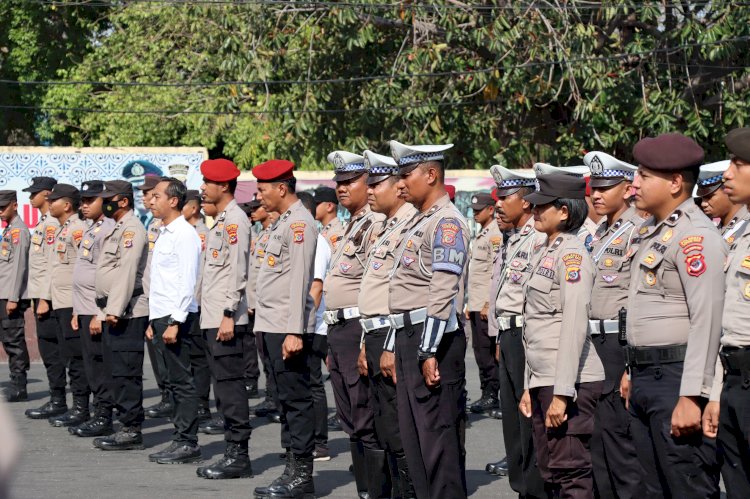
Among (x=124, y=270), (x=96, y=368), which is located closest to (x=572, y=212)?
(x=124, y=270)

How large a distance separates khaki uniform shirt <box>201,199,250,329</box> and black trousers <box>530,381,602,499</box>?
10.0 ft

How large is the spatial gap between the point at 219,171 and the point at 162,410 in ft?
12.0

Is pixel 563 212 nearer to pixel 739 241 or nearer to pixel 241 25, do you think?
pixel 739 241

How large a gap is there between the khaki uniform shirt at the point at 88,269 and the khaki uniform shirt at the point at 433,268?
4.44 m

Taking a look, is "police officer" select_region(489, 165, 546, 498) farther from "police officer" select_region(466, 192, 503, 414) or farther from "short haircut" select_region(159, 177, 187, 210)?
"police officer" select_region(466, 192, 503, 414)

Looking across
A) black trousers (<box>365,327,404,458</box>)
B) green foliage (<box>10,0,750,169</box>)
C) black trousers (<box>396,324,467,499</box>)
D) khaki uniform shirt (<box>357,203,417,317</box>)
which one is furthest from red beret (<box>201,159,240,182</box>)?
green foliage (<box>10,0,750,169</box>)

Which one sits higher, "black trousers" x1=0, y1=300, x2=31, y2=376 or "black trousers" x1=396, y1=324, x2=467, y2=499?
"black trousers" x1=396, y1=324, x2=467, y2=499

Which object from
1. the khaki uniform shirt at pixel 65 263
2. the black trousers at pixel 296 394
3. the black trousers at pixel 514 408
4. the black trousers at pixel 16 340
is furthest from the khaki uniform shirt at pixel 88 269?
the black trousers at pixel 514 408

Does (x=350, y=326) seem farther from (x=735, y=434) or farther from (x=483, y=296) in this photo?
(x=483, y=296)

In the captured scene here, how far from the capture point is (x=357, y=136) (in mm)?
19281

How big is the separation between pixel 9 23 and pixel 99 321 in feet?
74.8

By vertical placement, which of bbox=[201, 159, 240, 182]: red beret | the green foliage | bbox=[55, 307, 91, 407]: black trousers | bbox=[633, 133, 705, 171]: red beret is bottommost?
bbox=[55, 307, 91, 407]: black trousers

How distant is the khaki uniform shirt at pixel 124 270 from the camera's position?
928 cm

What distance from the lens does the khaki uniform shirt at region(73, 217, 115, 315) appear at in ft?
32.8
